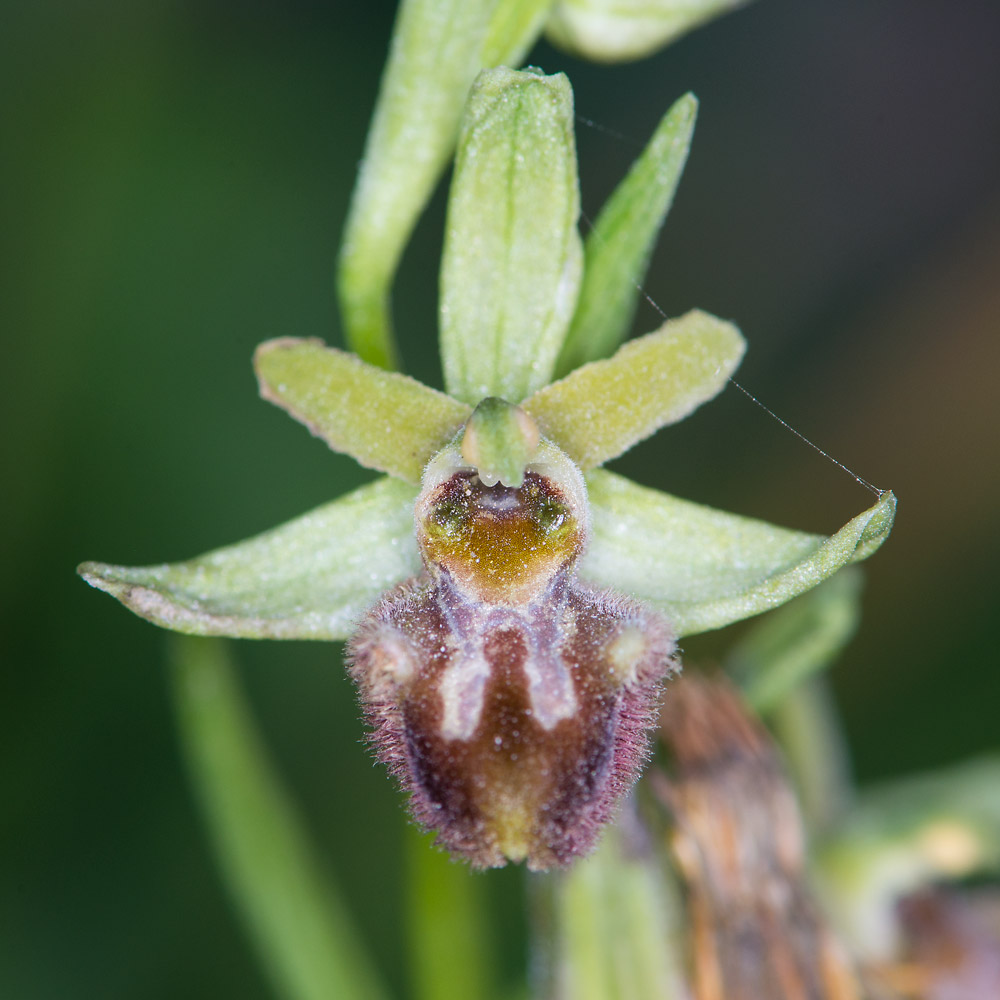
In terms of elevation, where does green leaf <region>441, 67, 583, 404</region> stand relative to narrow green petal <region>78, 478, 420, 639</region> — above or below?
above

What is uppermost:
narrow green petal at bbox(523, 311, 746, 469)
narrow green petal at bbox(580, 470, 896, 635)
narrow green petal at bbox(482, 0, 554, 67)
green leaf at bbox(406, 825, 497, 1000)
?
narrow green petal at bbox(482, 0, 554, 67)

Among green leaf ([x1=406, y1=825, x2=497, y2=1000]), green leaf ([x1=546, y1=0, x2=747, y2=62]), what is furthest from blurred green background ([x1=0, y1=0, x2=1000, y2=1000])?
green leaf ([x1=546, y1=0, x2=747, y2=62])

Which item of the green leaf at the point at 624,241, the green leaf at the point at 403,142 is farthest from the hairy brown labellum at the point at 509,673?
the green leaf at the point at 403,142

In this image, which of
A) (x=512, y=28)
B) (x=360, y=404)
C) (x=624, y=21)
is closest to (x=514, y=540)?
(x=360, y=404)

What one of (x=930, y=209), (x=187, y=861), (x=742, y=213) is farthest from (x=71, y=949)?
(x=930, y=209)

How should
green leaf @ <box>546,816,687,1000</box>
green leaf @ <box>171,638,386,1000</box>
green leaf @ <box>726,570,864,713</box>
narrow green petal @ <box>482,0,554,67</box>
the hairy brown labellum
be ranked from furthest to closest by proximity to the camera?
green leaf @ <box>171,638,386,1000</box>, green leaf @ <box>726,570,864,713</box>, green leaf @ <box>546,816,687,1000</box>, narrow green petal @ <box>482,0,554,67</box>, the hairy brown labellum

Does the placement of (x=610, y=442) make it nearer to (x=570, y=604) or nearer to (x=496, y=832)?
(x=570, y=604)

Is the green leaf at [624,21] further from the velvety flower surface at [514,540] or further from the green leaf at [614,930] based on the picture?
the green leaf at [614,930]

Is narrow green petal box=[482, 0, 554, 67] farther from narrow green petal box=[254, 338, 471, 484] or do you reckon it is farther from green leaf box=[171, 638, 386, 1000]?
green leaf box=[171, 638, 386, 1000]
